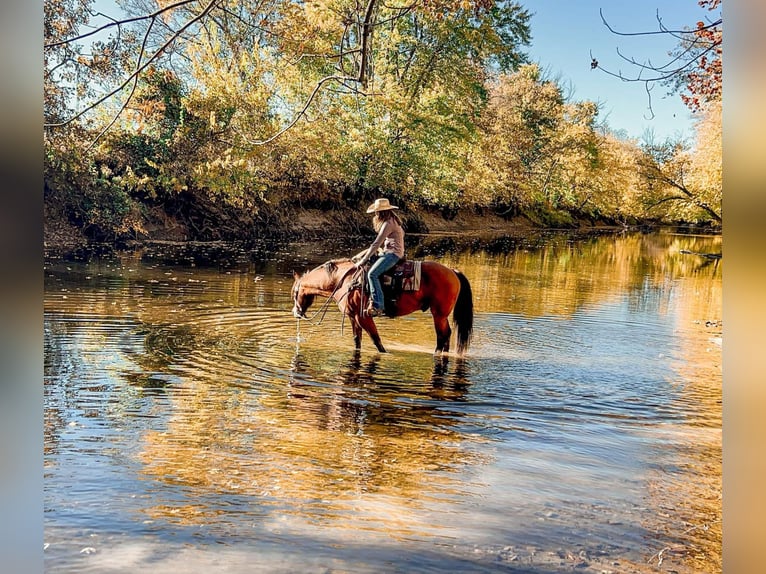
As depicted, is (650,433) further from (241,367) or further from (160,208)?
(160,208)

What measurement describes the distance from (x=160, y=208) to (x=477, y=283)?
8076 millimetres

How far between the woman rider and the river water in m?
0.55

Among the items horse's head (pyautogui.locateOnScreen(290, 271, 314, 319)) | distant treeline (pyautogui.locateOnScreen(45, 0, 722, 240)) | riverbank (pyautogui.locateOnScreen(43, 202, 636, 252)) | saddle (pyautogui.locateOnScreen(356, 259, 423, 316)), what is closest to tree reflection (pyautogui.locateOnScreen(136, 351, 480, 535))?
saddle (pyautogui.locateOnScreen(356, 259, 423, 316))

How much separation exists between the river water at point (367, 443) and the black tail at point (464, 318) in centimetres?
24

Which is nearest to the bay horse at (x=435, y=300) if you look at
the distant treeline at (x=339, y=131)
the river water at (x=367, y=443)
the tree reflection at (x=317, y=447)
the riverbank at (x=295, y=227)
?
the river water at (x=367, y=443)

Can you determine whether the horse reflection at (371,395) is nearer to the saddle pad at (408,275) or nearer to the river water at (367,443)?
the river water at (367,443)

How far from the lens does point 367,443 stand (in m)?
3.61

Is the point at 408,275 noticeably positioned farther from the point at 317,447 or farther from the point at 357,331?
the point at 317,447

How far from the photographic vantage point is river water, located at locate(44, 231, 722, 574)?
249 cm

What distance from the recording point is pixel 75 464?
3.20 meters

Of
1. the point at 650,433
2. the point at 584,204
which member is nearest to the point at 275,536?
the point at 650,433

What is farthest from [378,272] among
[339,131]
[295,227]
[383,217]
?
[295,227]
